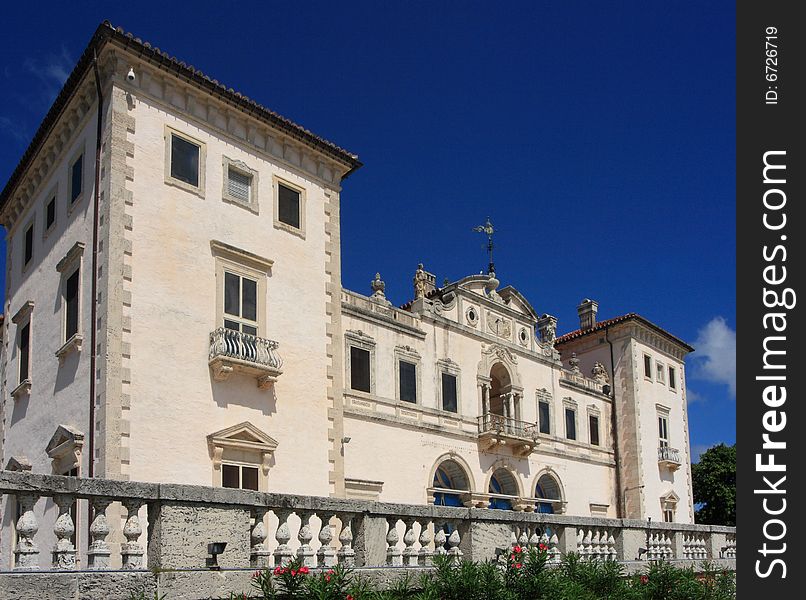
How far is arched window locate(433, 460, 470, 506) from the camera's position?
1203 inches

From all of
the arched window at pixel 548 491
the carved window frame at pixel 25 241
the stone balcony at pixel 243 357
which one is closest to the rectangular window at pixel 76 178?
the carved window frame at pixel 25 241

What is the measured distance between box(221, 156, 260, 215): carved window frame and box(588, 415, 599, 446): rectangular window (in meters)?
21.3

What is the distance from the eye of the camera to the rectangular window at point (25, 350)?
24403mm

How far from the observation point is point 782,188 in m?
7.97

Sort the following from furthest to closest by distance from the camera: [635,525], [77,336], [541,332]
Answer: [541,332] → [77,336] → [635,525]

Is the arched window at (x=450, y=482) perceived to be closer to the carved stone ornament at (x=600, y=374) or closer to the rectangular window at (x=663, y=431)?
the carved stone ornament at (x=600, y=374)

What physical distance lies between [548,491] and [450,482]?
254 inches

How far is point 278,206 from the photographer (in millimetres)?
24453

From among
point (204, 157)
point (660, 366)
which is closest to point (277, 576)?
point (204, 157)

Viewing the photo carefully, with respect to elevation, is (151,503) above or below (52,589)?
above

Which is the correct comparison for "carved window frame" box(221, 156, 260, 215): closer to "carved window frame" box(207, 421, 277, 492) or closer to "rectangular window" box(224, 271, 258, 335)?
"rectangular window" box(224, 271, 258, 335)

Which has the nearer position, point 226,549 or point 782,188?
point 782,188

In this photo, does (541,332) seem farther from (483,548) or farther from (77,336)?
(483,548)

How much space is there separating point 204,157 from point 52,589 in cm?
1620
